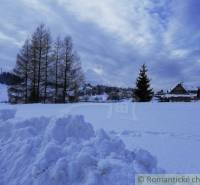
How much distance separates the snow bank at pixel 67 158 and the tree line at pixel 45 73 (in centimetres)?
2915

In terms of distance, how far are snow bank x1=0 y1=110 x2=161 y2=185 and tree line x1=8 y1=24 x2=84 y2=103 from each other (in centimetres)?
2915

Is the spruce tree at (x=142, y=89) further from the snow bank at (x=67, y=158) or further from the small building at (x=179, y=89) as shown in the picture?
the snow bank at (x=67, y=158)

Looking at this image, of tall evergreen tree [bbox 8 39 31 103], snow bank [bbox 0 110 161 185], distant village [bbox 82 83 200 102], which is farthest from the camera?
distant village [bbox 82 83 200 102]

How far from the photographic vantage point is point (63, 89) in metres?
36.2

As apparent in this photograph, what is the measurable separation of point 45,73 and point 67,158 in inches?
Result: 1220

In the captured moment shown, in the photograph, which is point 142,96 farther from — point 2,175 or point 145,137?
point 2,175

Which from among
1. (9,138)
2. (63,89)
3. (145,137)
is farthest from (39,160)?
(63,89)

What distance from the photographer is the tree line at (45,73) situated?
35281mm

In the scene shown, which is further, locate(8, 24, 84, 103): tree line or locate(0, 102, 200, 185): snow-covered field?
locate(8, 24, 84, 103): tree line

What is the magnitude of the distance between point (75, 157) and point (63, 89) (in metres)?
31.5

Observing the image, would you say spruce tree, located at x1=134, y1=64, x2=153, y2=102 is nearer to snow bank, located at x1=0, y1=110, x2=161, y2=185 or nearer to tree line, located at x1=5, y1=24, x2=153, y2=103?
tree line, located at x1=5, y1=24, x2=153, y2=103

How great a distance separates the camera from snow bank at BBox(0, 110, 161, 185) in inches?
183

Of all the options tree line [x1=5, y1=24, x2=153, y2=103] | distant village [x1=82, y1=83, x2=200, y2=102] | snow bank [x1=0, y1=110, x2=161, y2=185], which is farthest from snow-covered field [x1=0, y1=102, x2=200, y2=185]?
distant village [x1=82, y1=83, x2=200, y2=102]

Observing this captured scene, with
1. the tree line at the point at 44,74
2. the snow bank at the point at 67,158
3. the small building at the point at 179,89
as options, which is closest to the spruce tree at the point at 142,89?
the tree line at the point at 44,74
